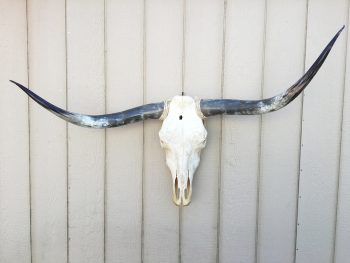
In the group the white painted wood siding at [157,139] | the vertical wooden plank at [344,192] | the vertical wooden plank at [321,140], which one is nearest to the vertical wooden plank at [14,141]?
the white painted wood siding at [157,139]

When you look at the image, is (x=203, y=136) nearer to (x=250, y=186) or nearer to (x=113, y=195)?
(x=250, y=186)

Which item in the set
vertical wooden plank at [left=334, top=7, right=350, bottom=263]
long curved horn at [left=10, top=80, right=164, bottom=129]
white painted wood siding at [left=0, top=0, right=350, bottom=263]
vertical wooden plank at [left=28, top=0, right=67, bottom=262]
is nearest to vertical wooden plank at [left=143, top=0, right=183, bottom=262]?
white painted wood siding at [left=0, top=0, right=350, bottom=263]

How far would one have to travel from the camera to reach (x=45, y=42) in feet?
6.82

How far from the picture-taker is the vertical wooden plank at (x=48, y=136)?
2074 millimetres

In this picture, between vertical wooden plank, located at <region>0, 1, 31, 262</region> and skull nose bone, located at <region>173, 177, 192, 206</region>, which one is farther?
vertical wooden plank, located at <region>0, 1, 31, 262</region>

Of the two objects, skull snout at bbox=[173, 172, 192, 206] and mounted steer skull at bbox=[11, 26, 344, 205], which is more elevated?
mounted steer skull at bbox=[11, 26, 344, 205]

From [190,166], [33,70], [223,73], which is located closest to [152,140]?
[190,166]

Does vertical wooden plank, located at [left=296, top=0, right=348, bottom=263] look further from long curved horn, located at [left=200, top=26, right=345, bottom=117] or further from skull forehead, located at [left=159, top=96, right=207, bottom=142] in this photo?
skull forehead, located at [left=159, top=96, right=207, bottom=142]

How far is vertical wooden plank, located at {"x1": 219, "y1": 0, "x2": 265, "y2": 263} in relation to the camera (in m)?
2.04

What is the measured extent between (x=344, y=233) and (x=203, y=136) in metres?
0.78

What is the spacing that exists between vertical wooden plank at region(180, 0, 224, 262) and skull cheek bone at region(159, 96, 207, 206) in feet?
0.57

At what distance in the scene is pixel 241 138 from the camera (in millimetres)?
2100

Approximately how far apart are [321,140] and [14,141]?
1278 millimetres

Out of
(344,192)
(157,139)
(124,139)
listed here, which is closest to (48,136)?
(124,139)
